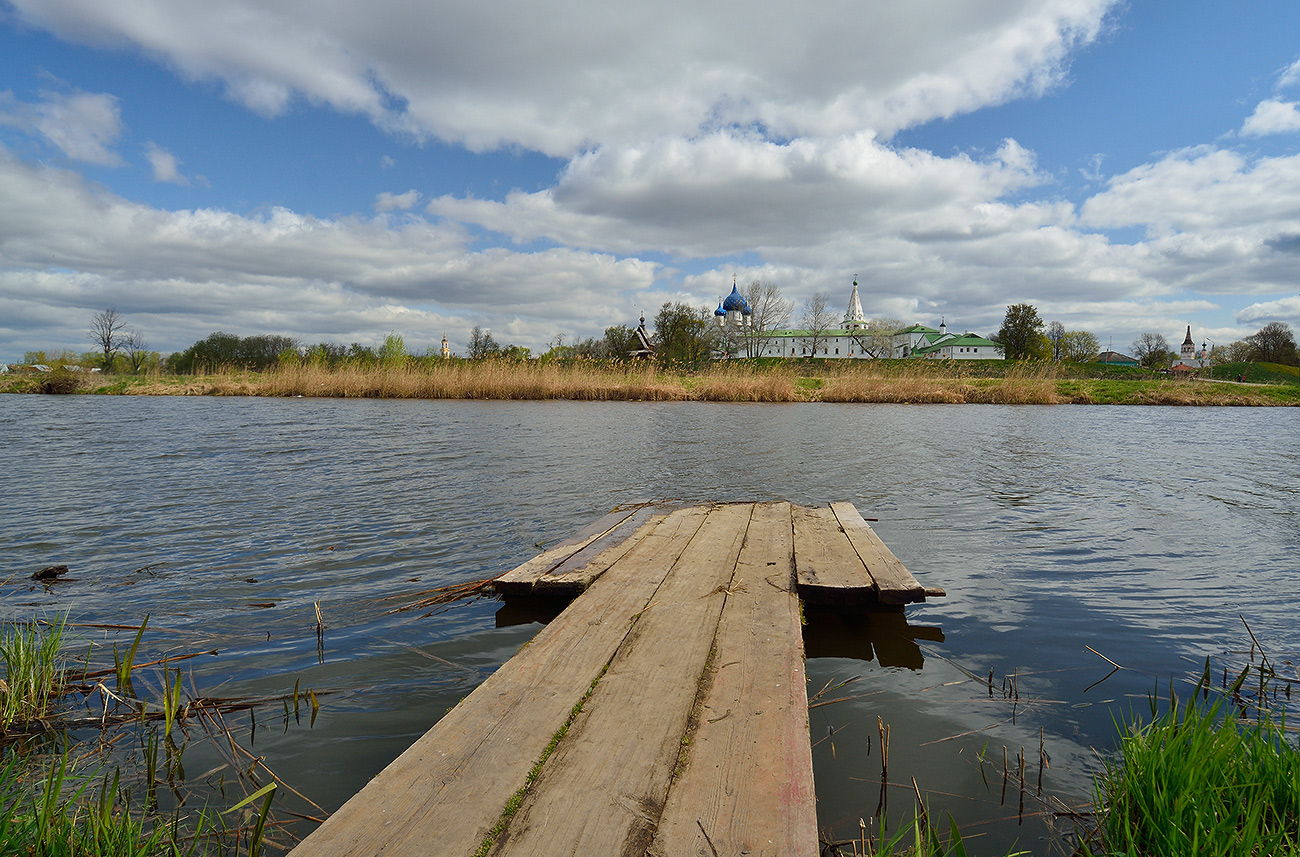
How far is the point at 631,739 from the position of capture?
5.57ft

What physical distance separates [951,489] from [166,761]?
6944 millimetres

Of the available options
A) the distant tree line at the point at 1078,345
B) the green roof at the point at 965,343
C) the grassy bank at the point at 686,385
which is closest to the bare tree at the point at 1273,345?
the distant tree line at the point at 1078,345

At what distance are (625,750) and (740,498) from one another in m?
4.91

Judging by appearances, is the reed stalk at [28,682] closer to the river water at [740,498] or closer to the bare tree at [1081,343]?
the river water at [740,498]

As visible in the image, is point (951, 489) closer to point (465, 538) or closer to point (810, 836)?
point (465, 538)

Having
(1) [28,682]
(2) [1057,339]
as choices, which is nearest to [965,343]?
(2) [1057,339]

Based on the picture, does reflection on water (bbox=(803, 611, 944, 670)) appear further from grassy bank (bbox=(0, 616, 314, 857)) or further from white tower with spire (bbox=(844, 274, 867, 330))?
→ white tower with spire (bbox=(844, 274, 867, 330))

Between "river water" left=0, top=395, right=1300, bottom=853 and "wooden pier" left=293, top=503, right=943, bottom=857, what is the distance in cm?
29

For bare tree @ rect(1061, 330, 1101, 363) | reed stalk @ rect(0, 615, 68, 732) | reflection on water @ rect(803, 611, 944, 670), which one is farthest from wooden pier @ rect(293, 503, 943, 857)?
bare tree @ rect(1061, 330, 1101, 363)

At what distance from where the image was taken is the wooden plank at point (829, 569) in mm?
3111

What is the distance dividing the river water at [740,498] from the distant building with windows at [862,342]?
75368 mm

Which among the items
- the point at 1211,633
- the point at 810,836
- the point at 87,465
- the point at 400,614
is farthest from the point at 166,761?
the point at 87,465

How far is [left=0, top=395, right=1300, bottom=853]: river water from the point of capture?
84.8 inches

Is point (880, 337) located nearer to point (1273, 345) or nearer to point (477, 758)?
point (1273, 345)
